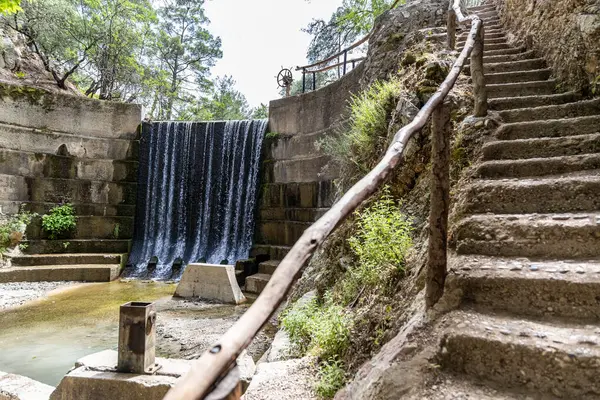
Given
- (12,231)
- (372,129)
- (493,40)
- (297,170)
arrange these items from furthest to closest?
1. (297,170)
2. (12,231)
3. (493,40)
4. (372,129)

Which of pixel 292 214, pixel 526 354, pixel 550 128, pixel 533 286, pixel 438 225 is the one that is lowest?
pixel 526 354

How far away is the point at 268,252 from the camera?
9.52 metres

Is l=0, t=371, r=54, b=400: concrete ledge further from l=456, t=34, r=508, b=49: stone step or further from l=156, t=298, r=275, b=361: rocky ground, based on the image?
l=456, t=34, r=508, b=49: stone step

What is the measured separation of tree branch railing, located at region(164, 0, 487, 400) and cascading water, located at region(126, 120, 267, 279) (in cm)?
845

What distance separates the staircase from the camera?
4.77 ft

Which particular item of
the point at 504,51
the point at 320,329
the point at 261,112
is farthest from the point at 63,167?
the point at 261,112

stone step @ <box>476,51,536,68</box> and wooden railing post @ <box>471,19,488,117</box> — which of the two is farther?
stone step @ <box>476,51,536,68</box>

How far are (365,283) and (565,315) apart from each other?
136cm

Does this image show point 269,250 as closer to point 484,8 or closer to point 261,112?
point 484,8

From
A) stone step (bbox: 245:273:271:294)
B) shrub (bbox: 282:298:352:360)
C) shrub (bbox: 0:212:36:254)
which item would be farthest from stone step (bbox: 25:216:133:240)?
shrub (bbox: 282:298:352:360)

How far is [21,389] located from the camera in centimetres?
307

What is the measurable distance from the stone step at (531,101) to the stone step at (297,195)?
493 cm

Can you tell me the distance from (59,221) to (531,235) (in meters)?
10.9

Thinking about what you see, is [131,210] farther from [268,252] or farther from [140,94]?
[140,94]
